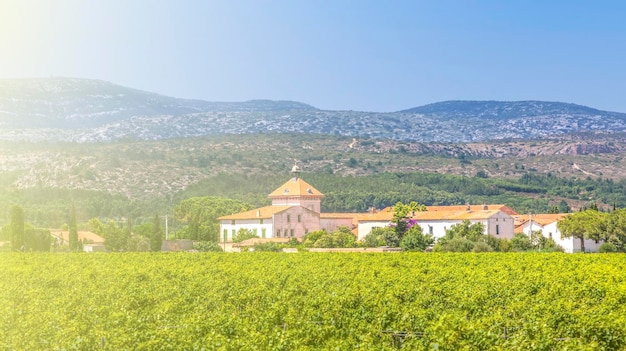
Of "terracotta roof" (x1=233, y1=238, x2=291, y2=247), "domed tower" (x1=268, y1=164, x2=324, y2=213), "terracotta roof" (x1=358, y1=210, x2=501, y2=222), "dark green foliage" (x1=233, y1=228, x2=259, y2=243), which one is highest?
"domed tower" (x1=268, y1=164, x2=324, y2=213)

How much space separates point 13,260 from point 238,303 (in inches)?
1394

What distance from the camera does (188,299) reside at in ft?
112

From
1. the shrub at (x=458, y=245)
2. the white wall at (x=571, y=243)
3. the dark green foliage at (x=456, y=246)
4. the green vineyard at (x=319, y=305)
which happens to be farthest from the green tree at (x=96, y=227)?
the green vineyard at (x=319, y=305)

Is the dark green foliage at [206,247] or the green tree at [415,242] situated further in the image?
the dark green foliage at [206,247]

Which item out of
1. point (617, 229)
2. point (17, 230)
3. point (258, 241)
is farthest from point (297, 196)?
point (617, 229)

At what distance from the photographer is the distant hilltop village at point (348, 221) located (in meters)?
102

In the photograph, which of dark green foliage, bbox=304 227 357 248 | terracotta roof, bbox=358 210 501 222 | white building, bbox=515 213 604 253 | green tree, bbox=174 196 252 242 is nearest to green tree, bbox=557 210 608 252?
white building, bbox=515 213 604 253

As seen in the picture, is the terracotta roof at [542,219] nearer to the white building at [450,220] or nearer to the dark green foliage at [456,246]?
the white building at [450,220]

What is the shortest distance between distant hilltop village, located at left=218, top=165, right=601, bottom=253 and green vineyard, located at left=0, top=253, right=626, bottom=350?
44.0 meters

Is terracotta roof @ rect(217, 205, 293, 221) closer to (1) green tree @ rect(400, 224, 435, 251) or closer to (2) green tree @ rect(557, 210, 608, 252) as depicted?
(1) green tree @ rect(400, 224, 435, 251)

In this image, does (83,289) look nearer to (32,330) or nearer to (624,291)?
(32,330)

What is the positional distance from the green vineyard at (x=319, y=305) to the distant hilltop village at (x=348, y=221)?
4398cm

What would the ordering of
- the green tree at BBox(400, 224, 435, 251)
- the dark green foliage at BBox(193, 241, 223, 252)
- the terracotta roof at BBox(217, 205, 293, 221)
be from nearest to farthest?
the green tree at BBox(400, 224, 435, 251) → the dark green foliage at BBox(193, 241, 223, 252) → the terracotta roof at BBox(217, 205, 293, 221)

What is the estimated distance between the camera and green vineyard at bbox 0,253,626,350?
2222cm
